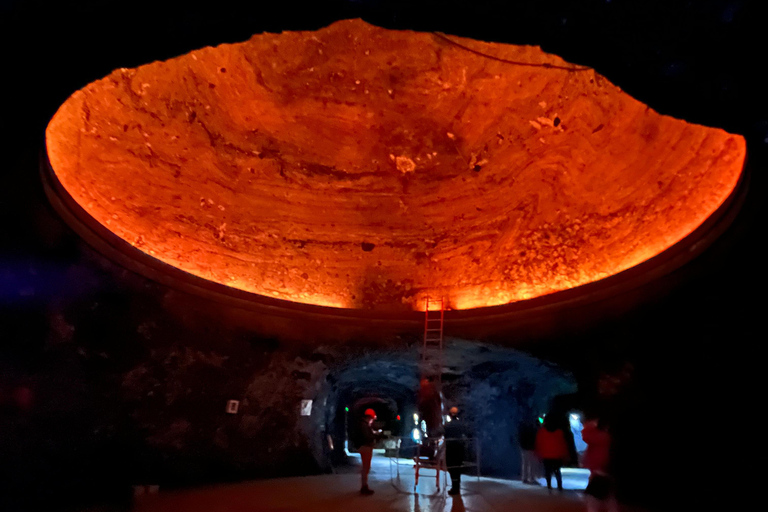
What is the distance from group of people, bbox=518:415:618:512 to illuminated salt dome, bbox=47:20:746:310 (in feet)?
8.52

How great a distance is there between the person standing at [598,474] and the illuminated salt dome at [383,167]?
3475mm

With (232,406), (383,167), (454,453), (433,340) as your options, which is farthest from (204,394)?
(383,167)

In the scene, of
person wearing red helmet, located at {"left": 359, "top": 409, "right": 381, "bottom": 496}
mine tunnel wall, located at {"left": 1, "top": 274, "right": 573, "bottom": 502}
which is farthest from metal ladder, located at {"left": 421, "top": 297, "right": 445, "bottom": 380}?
person wearing red helmet, located at {"left": 359, "top": 409, "right": 381, "bottom": 496}

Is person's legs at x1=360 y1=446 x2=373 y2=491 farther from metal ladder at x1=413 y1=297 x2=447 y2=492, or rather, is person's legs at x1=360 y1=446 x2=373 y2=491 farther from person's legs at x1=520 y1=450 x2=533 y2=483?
person's legs at x1=520 y1=450 x2=533 y2=483

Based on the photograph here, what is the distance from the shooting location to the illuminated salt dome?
6.96 m

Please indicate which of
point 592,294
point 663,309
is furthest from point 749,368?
point 592,294

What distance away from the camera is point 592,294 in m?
6.95

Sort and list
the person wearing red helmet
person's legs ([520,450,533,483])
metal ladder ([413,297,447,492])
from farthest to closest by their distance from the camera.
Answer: person's legs ([520,450,533,483]), metal ladder ([413,297,447,492]), the person wearing red helmet

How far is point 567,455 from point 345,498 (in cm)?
488

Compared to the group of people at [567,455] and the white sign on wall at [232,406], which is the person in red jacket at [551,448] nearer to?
the group of people at [567,455]

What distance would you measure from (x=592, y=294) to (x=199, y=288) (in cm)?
660

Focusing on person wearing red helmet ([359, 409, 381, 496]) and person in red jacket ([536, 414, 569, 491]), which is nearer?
person wearing red helmet ([359, 409, 381, 496])

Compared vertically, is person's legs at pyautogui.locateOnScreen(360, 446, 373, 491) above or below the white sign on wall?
below

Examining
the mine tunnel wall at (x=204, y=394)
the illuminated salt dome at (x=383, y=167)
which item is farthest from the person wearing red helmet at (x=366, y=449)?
the illuminated salt dome at (x=383, y=167)
